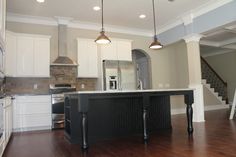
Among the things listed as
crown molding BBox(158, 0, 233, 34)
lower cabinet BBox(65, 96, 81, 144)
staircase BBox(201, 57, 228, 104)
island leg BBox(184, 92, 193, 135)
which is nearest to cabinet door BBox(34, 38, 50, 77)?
lower cabinet BBox(65, 96, 81, 144)

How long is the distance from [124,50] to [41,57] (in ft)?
8.70

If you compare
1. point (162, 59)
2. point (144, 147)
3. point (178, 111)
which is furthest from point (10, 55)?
point (178, 111)

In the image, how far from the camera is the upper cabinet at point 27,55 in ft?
18.6

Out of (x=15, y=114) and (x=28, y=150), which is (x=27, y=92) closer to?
(x=15, y=114)

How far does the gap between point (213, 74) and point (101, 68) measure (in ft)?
21.6

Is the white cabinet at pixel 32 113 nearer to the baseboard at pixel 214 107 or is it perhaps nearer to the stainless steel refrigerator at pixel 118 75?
the stainless steel refrigerator at pixel 118 75

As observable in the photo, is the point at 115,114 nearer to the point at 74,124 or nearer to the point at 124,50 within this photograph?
the point at 74,124

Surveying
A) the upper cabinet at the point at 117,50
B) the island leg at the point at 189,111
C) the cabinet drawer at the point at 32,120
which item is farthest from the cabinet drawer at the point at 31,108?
the island leg at the point at 189,111

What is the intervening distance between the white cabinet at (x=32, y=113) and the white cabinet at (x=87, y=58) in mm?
1369

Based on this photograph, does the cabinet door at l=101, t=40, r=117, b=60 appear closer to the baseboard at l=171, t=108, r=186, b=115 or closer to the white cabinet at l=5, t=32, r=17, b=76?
the white cabinet at l=5, t=32, r=17, b=76

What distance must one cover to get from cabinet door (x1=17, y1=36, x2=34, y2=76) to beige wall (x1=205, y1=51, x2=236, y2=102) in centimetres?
934

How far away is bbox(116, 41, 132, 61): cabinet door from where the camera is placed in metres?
7.06

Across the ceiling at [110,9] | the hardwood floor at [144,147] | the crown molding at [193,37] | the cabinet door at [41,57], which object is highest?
the ceiling at [110,9]

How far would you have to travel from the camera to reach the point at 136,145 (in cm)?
362
